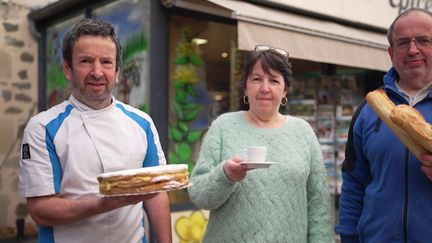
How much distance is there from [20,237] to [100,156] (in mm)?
5290

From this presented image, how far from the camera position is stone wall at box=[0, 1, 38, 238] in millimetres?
6414

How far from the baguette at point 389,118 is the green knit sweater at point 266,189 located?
47 centimetres

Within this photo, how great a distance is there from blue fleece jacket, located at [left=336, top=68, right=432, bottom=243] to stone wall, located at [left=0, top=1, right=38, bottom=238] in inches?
216

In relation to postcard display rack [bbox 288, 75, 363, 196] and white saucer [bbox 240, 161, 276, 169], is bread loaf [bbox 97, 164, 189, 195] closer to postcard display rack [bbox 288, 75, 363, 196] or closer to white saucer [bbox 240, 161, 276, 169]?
white saucer [bbox 240, 161, 276, 169]

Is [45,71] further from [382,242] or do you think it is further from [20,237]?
[382,242]

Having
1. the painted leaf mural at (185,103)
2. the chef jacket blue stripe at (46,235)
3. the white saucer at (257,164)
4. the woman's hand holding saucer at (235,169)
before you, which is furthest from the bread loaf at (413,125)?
the painted leaf mural at (185,103)

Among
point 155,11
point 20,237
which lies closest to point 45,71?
point 20,237

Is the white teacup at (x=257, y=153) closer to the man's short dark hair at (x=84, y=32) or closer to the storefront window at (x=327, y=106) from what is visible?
the man's short dark hair at (x=84, y=32)

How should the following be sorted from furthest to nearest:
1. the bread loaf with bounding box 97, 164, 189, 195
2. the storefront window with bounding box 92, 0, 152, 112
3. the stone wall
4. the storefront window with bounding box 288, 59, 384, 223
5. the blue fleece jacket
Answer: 1. the storefront window with bounding box 288, 59, 384, 223
2. the stone wall
3. the storefront window with bounding box 92, 0, 152, 112
4. the blue fleece jacket
5. the bread loaf with bounding box 97, 164, 189, 195

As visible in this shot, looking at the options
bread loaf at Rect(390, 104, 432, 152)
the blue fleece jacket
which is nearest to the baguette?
bread loaf at Rect(390, 104, 432, 152)

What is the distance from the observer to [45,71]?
6918mm

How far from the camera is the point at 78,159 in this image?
6.13ft

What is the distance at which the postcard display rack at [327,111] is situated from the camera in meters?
6.91

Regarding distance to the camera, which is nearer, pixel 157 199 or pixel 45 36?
pixel 157 199
